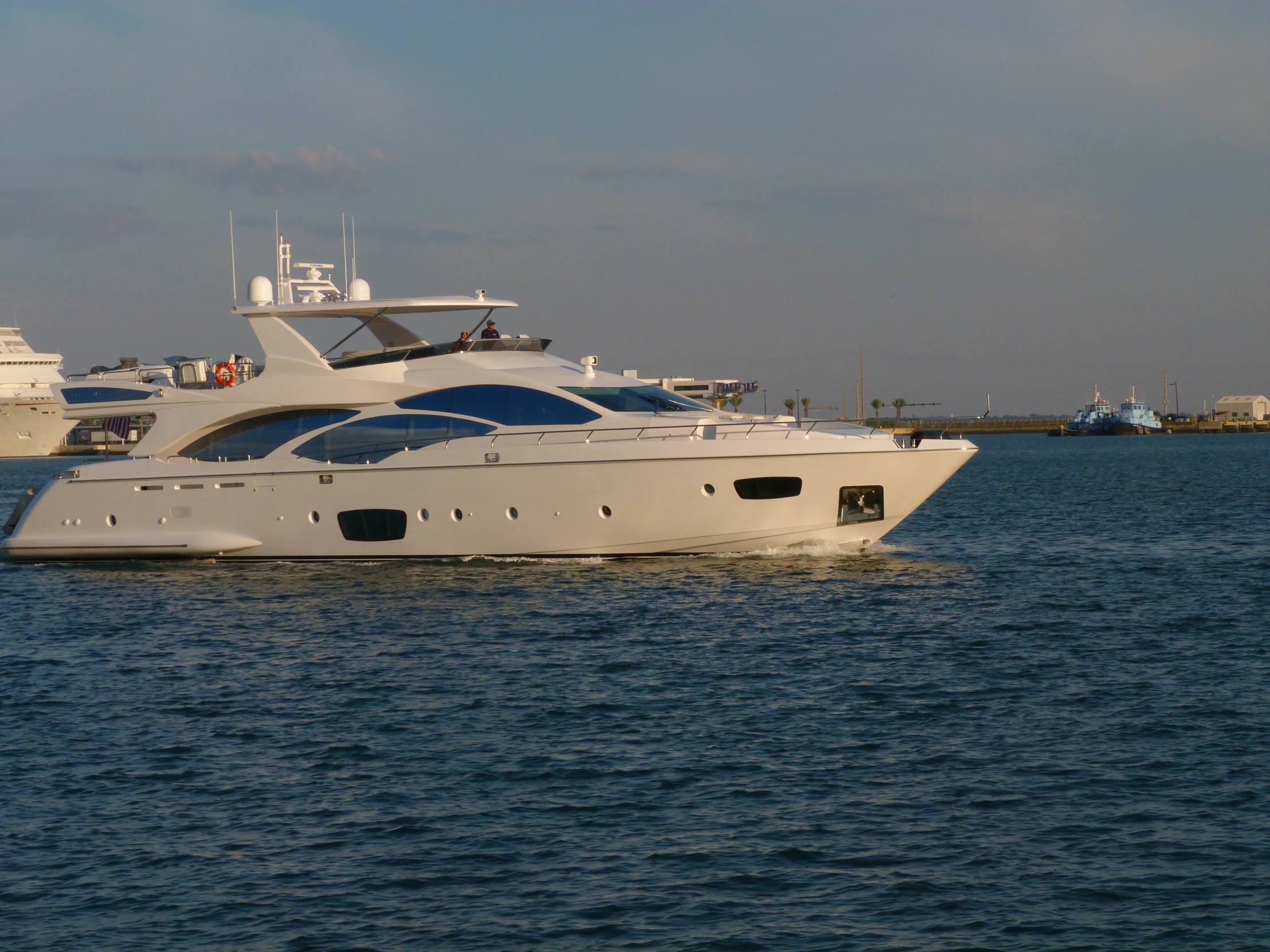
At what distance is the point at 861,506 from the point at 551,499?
5.41 meters

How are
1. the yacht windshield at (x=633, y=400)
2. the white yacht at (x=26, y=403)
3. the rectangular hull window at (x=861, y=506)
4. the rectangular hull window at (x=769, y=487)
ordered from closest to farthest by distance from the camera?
the rectangular hull window at (x=769, y=487) < the rectangular hull window at (x=861, y=506) < the yacht windshield at (x=633, y=400) < the white yacht at (x=26, y=403)

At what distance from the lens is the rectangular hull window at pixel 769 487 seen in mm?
22812

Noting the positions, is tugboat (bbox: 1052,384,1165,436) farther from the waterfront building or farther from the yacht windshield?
the yacht windshield

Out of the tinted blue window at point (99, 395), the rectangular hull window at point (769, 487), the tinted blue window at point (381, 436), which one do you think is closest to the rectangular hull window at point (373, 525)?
the tinted blue window at point (381, 436)

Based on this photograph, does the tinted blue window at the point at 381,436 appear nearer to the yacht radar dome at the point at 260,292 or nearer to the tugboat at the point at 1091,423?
the yacht radar dome at the point at 260,292

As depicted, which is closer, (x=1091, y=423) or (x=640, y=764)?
(x=640, y=764)

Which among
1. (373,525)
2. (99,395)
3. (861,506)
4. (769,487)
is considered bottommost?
(373,525)

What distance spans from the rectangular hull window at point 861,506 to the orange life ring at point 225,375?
12.8 metres

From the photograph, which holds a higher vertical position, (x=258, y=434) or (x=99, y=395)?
(x=99, y=395)

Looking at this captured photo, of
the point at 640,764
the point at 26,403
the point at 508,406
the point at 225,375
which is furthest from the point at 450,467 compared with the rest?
the point at 26,403

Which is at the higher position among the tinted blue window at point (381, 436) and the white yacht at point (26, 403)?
the white yacht at point (26, 403)

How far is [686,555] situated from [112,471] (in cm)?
1161

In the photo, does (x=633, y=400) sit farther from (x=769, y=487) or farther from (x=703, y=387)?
(x=703, y=387)

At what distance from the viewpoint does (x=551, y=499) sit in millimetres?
23438
